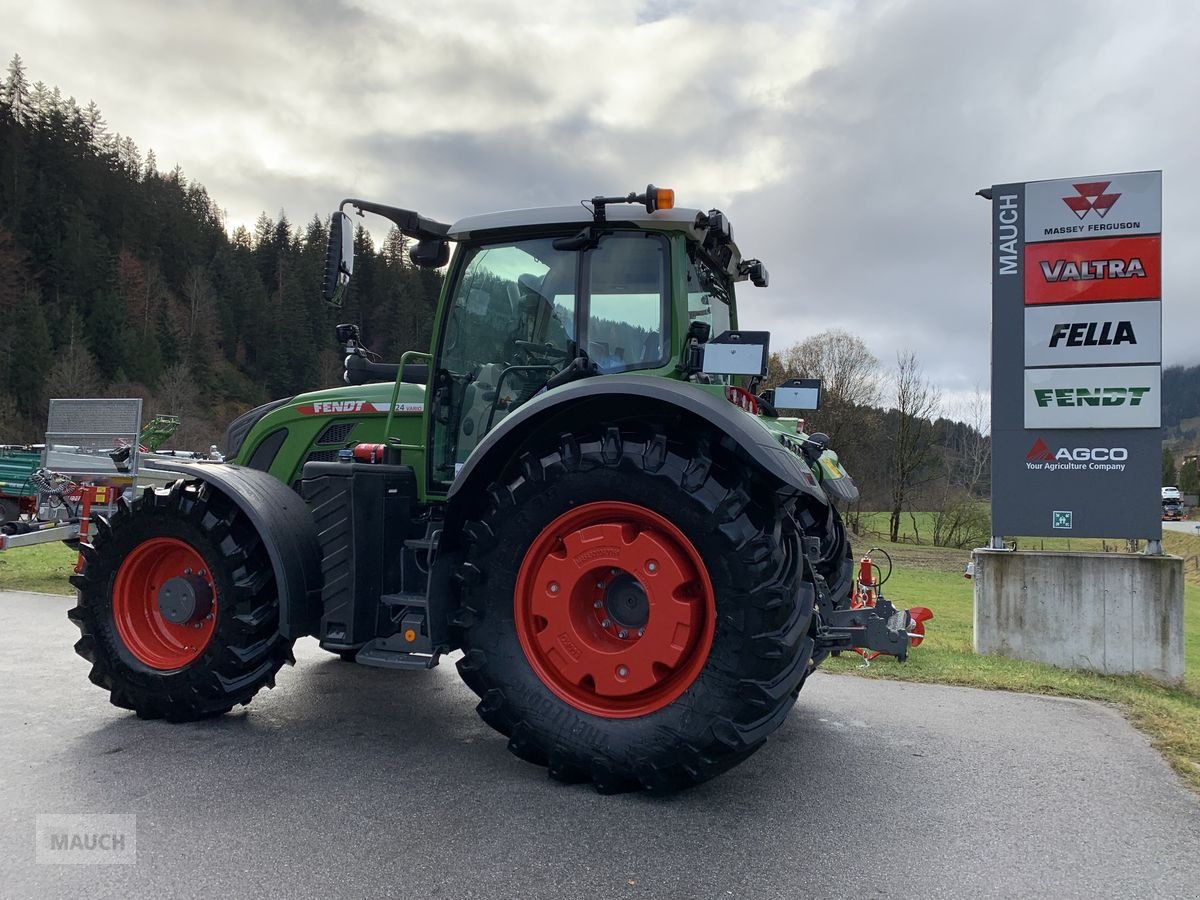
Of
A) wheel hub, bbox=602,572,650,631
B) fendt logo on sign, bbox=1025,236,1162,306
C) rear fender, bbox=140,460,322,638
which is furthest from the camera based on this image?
fendt logo on sign, bbox=1025,236,1162,306

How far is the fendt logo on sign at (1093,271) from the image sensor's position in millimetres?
6832

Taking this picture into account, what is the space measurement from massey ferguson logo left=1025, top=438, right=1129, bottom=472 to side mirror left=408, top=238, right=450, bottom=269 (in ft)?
18.1

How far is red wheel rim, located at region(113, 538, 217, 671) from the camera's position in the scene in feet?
13.6

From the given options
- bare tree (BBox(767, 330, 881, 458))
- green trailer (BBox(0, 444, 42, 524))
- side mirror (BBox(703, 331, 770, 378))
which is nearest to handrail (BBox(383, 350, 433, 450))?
side mirror (BBox(703, 331, 770, 378))

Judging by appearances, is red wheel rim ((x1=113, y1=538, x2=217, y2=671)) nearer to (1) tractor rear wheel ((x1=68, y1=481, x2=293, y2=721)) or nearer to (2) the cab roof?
(1) tractor rear wheel ((x1=68, y1=481, x2=293, y2=721))

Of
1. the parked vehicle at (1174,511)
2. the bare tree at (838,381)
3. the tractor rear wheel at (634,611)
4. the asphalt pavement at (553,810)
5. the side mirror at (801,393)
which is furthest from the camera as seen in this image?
the parked vehicle at (1174,511)

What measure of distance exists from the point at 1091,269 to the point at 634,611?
5.88m

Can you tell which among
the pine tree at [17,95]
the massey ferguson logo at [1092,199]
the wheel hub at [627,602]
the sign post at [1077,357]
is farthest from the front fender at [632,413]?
the pine tree at [17,95]

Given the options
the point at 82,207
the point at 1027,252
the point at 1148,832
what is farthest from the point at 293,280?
the point at 1148,832

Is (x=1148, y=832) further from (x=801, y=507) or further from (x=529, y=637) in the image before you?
(x=529, y=637)

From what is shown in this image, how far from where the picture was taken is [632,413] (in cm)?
350

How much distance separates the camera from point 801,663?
10.3 ft

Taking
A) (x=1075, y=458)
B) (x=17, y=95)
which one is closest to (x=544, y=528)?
(x=1075, y=458)

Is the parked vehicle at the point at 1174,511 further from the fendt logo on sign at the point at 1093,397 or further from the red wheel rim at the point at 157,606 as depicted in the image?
the red wheel rim at the point at 157,606
